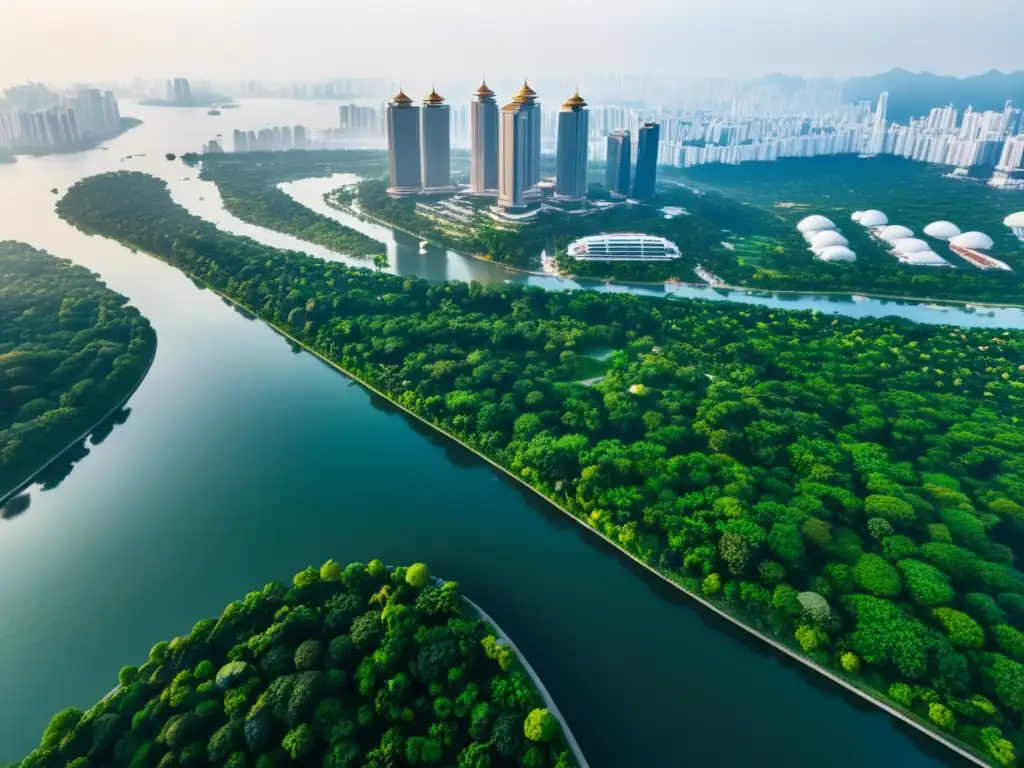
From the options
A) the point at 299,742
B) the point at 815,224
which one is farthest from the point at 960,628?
the point at 815,224

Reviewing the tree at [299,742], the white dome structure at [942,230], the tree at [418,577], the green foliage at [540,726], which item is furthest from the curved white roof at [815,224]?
the tree at [299,742]

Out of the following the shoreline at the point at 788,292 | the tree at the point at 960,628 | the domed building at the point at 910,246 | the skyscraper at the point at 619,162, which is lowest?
the tree at the point at 960,628

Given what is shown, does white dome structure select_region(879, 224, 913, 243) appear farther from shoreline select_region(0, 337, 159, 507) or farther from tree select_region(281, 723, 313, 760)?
tree select_region(281, 723, 313, 760)

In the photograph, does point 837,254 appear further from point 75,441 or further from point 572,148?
point 75,441

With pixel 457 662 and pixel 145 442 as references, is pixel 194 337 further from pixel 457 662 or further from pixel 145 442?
pixel 457 662

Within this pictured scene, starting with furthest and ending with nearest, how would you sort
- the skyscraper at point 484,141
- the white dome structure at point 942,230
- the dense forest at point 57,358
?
the skyscraper at point 484,141 < the white dome structure at point 942,230 < the dense forest at point 57,358

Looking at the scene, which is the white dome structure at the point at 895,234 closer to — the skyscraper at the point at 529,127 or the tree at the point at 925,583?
the skyscraper at the point at 529,127

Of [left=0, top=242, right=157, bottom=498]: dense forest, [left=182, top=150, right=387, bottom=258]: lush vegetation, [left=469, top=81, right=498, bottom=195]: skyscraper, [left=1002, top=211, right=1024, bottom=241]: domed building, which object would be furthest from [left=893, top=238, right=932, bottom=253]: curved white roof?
[left=0, top=242, right=157, bottom=498]: dense forest

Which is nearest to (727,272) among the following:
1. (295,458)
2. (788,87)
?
(295,458)
